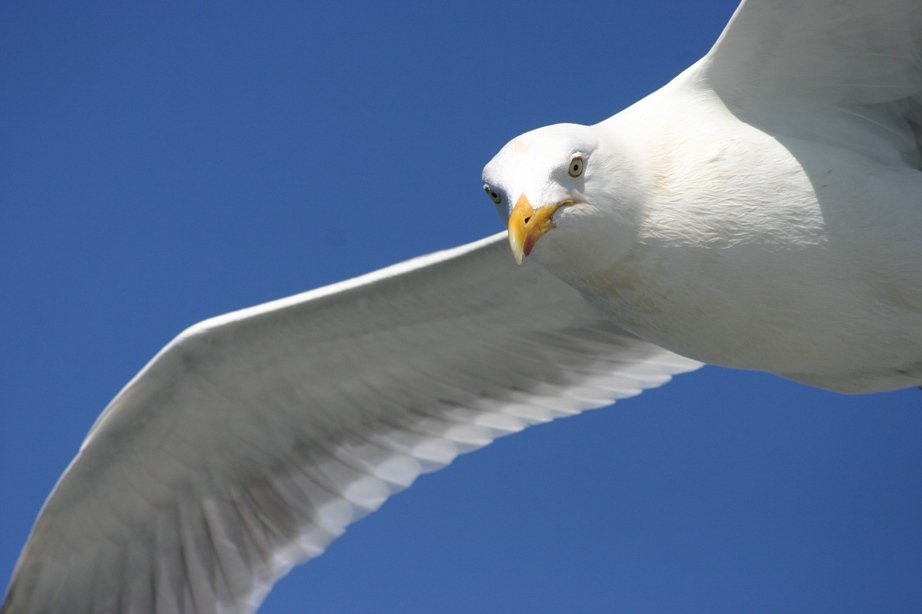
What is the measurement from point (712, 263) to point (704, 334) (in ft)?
0.70

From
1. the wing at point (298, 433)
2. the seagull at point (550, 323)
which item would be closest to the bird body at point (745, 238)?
the seagull at point (550, 323)

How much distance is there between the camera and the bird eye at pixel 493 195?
264 cm

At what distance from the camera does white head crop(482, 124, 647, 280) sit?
2.54 meters

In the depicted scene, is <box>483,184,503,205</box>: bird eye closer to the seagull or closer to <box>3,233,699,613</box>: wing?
the seagull

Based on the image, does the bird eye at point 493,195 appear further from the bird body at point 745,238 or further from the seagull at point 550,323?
the bird body at point 745,238

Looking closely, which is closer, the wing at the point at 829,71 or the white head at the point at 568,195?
the white head at the point at 568,195

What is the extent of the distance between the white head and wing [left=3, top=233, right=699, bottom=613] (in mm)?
1046

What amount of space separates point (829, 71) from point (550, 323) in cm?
143

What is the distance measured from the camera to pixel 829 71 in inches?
117

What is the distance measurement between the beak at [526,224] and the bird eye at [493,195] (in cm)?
12

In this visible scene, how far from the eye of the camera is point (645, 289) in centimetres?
283

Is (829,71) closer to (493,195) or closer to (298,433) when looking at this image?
(493,195)

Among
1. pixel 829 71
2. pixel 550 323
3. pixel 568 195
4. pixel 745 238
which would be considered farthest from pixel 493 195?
pixel 550 323

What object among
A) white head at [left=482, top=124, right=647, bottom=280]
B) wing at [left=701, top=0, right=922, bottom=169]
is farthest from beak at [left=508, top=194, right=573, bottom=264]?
wing at [left=701, top=0, right=922, bottom=169]
